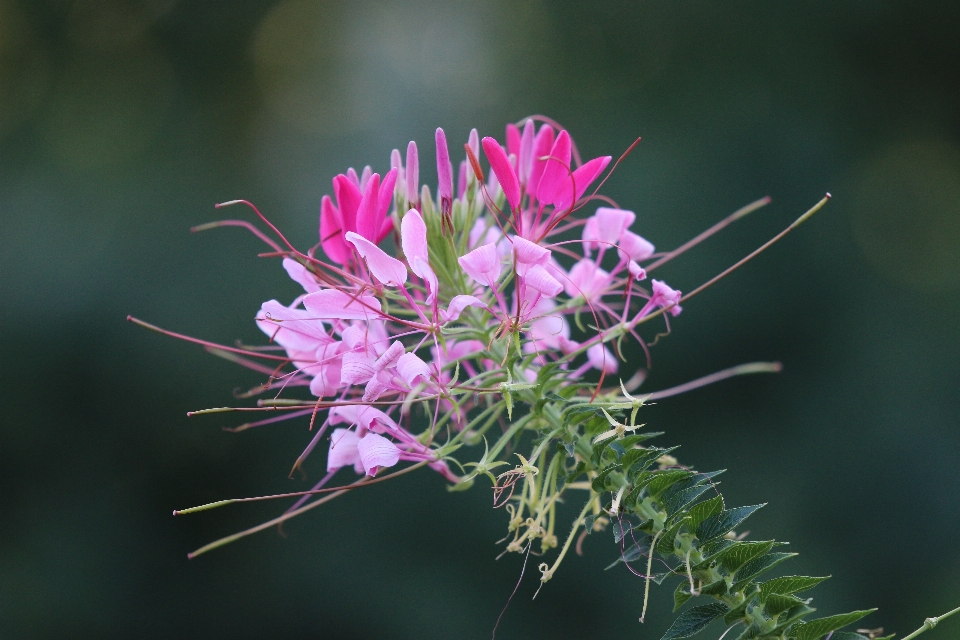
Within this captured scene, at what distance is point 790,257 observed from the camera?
331 centimetres

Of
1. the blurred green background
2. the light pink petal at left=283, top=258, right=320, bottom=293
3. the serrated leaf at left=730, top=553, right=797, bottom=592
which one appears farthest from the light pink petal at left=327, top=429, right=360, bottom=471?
the blurred green background

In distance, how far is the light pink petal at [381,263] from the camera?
91 centimetres

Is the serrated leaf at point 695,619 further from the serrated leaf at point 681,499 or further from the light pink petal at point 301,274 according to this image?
the light pink petal at point 301,274

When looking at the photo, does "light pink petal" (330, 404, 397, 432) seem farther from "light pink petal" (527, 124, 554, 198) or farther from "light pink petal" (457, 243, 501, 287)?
Answer: "light pink petal" (527, 124, 554, 198)

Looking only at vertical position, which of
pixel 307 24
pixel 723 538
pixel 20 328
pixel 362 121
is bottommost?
pixel 723 538

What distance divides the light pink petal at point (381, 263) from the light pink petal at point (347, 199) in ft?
0.24

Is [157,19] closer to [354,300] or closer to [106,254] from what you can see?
[106,254]

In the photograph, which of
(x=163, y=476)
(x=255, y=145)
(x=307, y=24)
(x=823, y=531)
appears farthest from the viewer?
(x=307, y=24)

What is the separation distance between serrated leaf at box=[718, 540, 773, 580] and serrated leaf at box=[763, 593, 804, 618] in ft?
0.15

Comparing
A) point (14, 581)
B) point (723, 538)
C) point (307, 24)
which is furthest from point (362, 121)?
point (723, 538)

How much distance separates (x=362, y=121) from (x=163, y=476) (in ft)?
6.28

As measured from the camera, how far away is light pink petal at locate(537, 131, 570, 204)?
982 millimetres

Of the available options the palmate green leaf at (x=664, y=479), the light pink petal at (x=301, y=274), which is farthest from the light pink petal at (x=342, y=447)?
the palmate green leaf at (x=664, y=479)

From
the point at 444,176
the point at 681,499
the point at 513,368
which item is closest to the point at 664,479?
the point at 681,499
